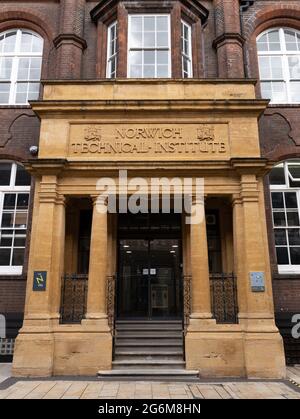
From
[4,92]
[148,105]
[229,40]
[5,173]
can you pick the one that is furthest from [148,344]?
[229,40]

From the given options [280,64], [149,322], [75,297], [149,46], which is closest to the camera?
[75,297]

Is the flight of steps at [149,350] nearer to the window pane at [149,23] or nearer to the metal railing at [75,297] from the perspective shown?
the metal railing at [75,297]

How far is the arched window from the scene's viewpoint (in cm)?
1221

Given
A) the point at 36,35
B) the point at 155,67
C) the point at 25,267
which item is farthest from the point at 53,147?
the point at 36,35

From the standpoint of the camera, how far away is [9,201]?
1113 centimetres

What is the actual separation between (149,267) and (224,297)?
2.62 meters

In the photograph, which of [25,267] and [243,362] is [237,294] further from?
[25,267]

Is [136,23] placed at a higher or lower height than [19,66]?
higher

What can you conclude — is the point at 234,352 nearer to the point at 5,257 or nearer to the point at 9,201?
the point at 5,257

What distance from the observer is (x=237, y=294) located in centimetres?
859

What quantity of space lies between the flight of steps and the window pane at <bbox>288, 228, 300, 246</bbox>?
13.4 feet

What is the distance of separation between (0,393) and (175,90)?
790 centimetres

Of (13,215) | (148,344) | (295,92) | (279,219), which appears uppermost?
(295,92)
